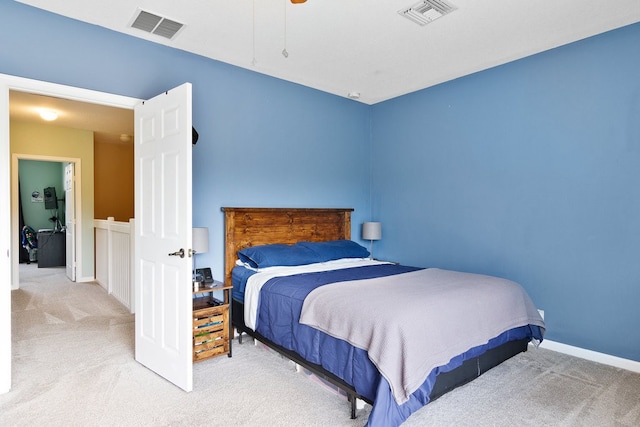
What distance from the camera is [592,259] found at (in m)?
3.11

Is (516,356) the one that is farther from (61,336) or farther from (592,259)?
(61,336)

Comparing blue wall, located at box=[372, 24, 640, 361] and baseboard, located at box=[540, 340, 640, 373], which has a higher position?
blue wall, located at box=[372, 24, 640, 361]

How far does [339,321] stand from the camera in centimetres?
230

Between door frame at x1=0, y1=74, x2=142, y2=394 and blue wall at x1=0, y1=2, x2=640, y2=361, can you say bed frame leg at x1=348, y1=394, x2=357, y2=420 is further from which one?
door frame at x1=0, y1=74, x2=142, y2=394

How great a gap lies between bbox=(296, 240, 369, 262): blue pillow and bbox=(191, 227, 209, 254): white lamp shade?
1.07 metres

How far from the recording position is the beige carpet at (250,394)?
2.21 m

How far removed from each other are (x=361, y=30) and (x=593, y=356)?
335 cm

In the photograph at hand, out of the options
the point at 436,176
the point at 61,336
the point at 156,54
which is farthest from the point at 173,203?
the point at 436,176

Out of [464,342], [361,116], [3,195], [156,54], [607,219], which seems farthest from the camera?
[361,116]

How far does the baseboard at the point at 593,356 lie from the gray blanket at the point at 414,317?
0.47 metres

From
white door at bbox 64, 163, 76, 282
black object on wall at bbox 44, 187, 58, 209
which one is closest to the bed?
white door at bbox 64, 163, 76, 282

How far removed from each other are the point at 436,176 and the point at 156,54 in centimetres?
314

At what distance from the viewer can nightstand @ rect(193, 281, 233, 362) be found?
2.98 meters

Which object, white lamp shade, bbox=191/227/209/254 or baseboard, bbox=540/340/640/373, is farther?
white lamp shade, bbox=191/227/209/254
